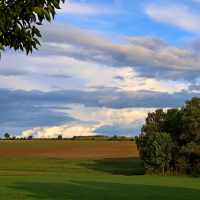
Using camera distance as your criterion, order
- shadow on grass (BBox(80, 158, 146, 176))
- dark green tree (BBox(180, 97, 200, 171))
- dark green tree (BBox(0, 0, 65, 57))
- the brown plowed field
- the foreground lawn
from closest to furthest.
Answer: dark green tree (BBox(0, 0, 65, 57)) → the foreground lawn → dark green tree (BBox(180, 97, 200, 171)) → shadow on grass (BBox(80, 158, 146, 176)) → the brown plowed field

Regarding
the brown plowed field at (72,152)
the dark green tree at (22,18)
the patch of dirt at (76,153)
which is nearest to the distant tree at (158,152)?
the dark green tree at (22,18)

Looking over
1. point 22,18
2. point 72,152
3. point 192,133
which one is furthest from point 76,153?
point 22,18

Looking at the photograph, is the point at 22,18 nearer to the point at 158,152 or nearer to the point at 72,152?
the point at 158,152

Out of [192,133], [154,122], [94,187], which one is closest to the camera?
[94,187]

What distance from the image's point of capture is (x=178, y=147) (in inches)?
1644

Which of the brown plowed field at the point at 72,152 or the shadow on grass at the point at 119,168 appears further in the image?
the brown plowed field at the point at 72,152

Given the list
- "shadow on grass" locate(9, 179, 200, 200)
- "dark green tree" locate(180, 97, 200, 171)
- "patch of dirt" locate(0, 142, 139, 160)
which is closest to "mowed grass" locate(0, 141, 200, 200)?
"shadow on grass" locate(9, 179, 200, 200)

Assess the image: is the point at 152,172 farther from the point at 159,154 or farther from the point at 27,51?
the point at 27,51

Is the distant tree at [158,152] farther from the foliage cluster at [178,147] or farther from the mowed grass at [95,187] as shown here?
the mowed grass at [95,187]

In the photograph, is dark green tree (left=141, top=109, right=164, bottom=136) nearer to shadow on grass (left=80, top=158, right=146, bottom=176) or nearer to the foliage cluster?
the foliage cluster

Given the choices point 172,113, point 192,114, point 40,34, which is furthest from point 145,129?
point 40,34

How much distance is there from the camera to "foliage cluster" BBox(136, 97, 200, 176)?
39.7 m

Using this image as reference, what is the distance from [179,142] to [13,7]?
40698 mm

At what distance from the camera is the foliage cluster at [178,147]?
39.7 meters
